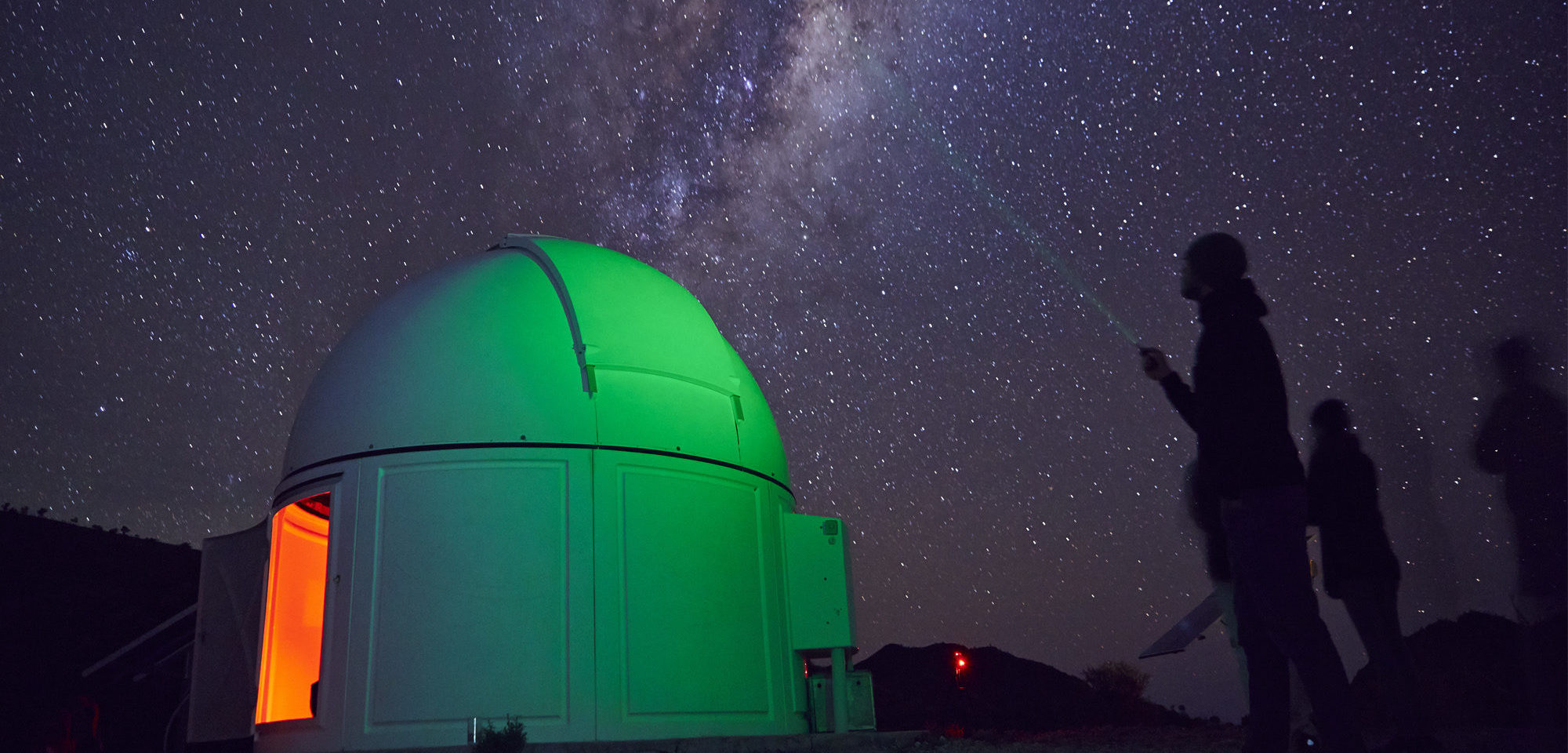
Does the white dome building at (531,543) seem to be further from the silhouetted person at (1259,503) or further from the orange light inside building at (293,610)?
the silhouetted person at (1259,503)

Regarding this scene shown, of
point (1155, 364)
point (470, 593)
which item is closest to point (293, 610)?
point (470, 593)

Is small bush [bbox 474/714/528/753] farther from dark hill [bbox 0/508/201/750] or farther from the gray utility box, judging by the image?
dark hill [bbox 0/508/201/750]

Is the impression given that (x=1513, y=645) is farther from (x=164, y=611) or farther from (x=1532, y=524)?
(x=164, y=611)

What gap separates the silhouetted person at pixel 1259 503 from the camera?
7.93ft

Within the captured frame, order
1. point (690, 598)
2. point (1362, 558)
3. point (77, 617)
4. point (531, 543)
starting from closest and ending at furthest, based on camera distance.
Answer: point (1362, 558)
point (531, 543)
point (690, 598)
point (77, 617)

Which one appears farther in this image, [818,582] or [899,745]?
[818,582]

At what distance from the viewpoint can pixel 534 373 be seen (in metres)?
7.14

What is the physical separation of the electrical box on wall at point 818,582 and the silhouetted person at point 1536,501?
4530 mm

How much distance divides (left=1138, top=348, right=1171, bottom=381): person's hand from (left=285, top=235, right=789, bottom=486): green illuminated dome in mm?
4761

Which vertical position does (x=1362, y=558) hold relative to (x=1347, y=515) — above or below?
below

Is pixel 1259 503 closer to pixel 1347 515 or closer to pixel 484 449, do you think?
pixel 1347 515

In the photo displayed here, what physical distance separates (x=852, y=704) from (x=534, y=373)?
3691 millimetres

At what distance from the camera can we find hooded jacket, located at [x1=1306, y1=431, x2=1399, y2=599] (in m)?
3.48

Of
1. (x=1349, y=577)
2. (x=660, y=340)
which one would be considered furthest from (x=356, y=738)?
(x=1349, y=577)
